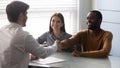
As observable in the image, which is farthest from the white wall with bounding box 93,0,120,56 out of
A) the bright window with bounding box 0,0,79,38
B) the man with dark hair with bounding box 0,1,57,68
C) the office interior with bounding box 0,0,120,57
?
the man with dark hair with bounding box 0,1,57,68

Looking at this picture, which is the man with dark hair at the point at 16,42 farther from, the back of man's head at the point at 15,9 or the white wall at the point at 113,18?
the white wall at the point at 113,18

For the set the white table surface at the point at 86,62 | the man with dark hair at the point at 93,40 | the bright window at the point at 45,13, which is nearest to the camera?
the white table surface at the point at 86,62

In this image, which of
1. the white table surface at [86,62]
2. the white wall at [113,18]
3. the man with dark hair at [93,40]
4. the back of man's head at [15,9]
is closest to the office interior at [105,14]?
the white wall at [113,18]

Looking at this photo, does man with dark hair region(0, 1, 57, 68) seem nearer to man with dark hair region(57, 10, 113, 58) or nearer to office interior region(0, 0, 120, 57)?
man with dark hair region(57, 10, 113, 58)

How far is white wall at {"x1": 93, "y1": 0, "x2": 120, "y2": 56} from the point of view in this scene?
392 centimetres

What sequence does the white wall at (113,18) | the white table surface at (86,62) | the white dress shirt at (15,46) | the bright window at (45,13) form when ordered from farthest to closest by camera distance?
1. the bright window at (45,13)
2. the white wall at (113,18)
3. the white table surface at (86,62)
4. the white dress shirt at (15,46)

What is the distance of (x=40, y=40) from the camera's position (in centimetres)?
351

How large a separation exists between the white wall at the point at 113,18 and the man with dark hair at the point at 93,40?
0.97m

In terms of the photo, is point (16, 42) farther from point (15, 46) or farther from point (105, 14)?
point (105, 14)

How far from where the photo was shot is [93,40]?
9.96ft

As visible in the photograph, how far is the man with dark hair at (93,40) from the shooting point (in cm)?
282

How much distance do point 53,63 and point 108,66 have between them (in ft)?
1.82

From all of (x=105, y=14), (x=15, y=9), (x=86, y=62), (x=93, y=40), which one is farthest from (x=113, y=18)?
(x=15, y=9)

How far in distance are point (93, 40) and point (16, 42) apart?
1158 mm
